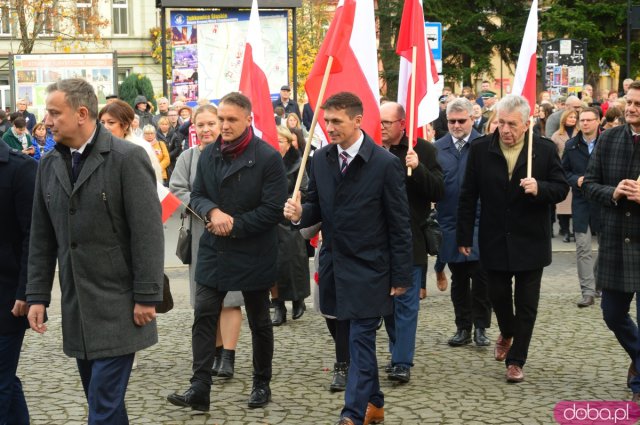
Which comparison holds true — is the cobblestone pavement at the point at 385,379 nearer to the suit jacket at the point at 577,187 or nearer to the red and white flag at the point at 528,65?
the suit jacket at the point at 577,187

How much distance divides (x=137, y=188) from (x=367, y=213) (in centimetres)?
162

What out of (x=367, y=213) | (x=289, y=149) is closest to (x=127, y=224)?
(x=367, y=213)

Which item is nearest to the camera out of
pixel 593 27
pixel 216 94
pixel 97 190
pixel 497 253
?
pixel 97 190

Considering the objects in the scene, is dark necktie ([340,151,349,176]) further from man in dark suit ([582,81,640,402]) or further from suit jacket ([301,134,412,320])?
man in dark suit ([582,81,640,402])

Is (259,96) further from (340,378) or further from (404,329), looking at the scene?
(340,378)

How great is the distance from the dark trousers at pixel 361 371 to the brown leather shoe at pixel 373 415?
0.21 ft

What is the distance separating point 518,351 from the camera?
7.36 m

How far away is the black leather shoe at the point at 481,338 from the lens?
28.1ft

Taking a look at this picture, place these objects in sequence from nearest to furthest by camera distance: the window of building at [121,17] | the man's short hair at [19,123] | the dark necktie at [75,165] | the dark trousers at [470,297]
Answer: the dark necktie at [75,165] → the dark trousers at [470,297] → the man's short hair at [19,123] → the window of building at [121,17]

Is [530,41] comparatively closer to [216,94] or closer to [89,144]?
[89,144]

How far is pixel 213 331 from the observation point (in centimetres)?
675

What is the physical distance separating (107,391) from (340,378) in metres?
2.46

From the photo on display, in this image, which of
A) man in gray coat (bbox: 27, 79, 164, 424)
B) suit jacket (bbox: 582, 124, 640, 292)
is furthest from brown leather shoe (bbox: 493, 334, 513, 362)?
man in gray coat (bbox: 27, 79, 164, 424)

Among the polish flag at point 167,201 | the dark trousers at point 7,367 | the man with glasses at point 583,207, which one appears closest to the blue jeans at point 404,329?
the polish flag at point 167,201
